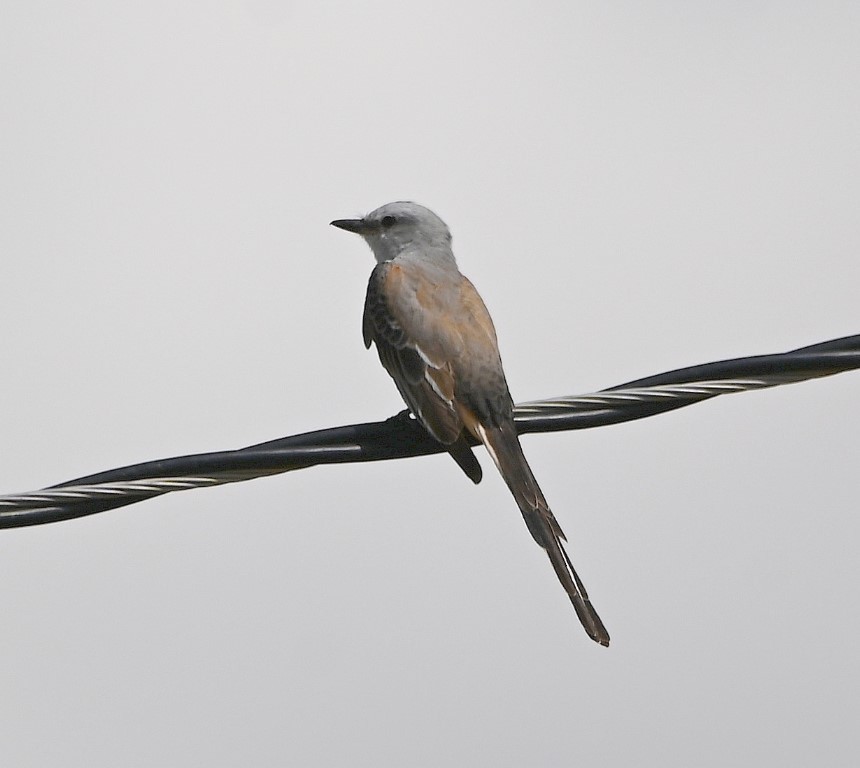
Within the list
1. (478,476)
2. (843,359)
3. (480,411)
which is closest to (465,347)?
(480,411)

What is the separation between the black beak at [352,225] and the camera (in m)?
9.28

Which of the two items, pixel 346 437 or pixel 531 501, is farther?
pixel 531 501

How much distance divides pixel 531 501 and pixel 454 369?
0.90m

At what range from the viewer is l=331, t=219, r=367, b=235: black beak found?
9281 millimetres

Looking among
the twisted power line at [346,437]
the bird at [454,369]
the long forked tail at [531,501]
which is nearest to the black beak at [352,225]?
the bird at [454,369]

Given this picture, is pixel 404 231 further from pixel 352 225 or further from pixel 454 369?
pixel 454 369

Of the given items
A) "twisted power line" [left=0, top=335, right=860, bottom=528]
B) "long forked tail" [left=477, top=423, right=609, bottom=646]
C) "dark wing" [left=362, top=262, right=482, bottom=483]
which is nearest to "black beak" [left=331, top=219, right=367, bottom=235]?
"dark wing" [left=362, top=262, right=482, bottom=483]

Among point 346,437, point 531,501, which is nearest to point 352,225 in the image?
point 531,501

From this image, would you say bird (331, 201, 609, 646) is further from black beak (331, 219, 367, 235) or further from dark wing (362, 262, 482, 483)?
black beak (331, 219, 367, 235)

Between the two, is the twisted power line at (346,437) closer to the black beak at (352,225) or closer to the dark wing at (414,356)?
the dark wing at (414,356)

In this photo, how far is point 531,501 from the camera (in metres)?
6.58

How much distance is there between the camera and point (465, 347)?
7.20 meters

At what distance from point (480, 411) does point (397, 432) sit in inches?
58.7

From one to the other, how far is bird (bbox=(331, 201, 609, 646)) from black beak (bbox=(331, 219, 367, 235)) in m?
0.66
